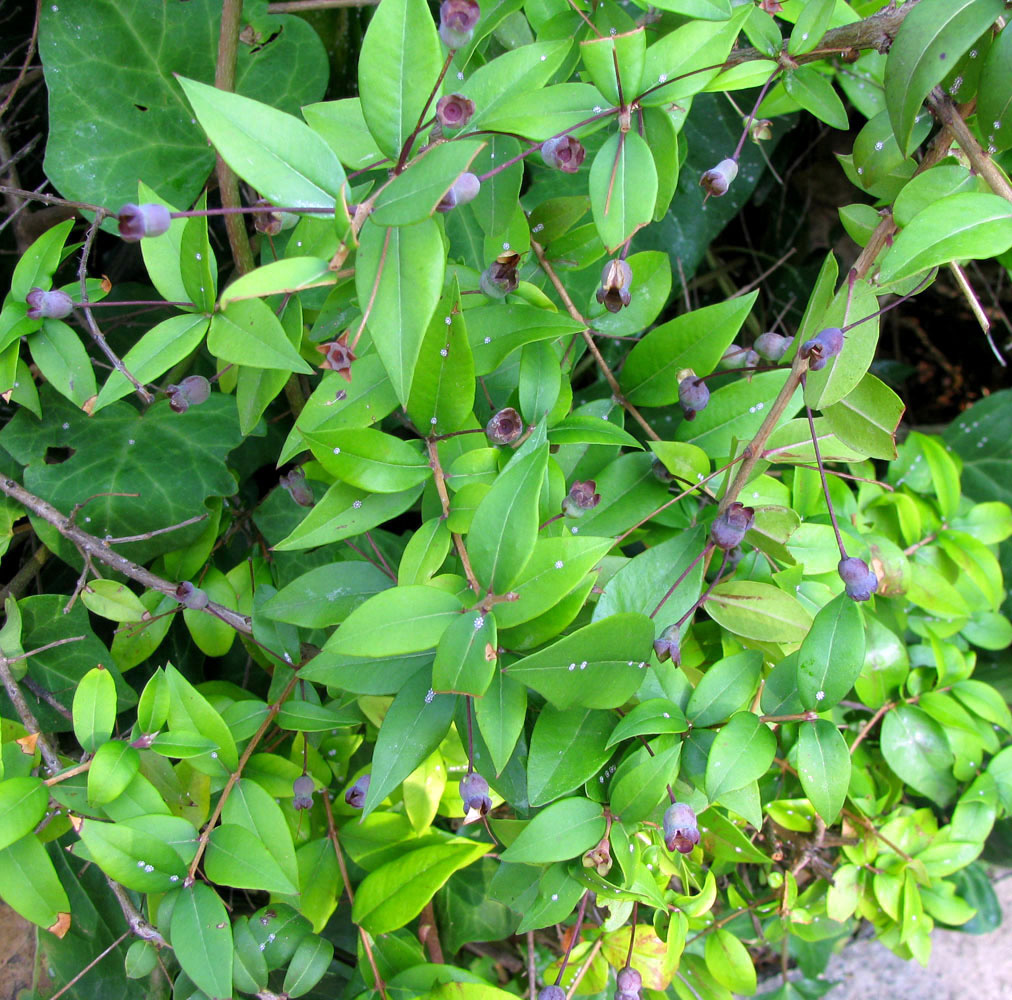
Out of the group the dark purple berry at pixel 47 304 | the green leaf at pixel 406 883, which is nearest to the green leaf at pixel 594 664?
the green leaf at pixel 406 883

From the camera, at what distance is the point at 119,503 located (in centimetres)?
89

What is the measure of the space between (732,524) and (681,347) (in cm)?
20

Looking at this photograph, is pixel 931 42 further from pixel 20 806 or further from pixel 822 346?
pixel 20 806

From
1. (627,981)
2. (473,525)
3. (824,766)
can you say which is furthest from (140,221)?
(627,981)

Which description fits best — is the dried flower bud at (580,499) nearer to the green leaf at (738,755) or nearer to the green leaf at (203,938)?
the green leaf at (738,755)

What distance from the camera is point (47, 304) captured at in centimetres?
70

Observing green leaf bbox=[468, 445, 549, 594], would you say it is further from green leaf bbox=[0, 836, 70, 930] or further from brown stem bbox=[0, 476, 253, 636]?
green leaf bbox=[0, 836, 70, 930]

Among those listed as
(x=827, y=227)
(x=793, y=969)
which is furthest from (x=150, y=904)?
(x=827, y=227)

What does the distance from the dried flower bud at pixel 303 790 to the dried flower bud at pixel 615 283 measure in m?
0.45

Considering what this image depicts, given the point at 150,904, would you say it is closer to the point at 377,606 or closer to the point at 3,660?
the point at 3,660

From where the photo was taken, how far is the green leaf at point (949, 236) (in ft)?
1.59

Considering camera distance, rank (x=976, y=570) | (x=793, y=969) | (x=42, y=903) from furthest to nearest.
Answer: (x=793, y=969)
(x=976, y=570)
(x=42, y=903)

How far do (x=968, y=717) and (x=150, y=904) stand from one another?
88 centimetres

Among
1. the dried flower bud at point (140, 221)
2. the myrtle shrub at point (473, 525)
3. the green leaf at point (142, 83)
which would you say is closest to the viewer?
the dried flower bud at point (140, 221)
